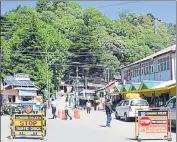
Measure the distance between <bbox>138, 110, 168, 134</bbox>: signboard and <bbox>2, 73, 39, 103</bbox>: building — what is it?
5144cm

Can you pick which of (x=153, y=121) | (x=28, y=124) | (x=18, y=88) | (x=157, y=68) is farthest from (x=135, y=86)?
(x=18, y=88)

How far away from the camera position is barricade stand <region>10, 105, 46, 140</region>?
16.1 m

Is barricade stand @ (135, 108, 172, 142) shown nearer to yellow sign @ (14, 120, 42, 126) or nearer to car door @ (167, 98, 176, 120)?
yellow sign @ (14, 120, 42, 126)

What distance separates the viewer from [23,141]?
15609mm

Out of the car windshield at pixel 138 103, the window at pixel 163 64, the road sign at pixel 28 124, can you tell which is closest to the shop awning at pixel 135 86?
the window at pixel 163 64

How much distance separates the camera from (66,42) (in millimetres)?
82312

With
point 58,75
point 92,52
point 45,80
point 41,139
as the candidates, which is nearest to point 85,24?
point 92,52

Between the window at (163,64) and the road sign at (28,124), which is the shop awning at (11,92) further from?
the road sign at (28,124)

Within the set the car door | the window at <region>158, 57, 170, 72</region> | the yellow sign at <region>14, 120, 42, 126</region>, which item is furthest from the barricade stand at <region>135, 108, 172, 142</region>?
the window at <region>158, 57, 170, 72</region>

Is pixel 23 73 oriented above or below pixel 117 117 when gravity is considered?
above

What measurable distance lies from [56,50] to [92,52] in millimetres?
7982

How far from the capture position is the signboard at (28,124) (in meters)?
16.1

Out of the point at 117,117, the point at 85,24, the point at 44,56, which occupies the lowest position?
the point at 117,117

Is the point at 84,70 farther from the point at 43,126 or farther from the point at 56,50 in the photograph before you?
the point at 43,126
